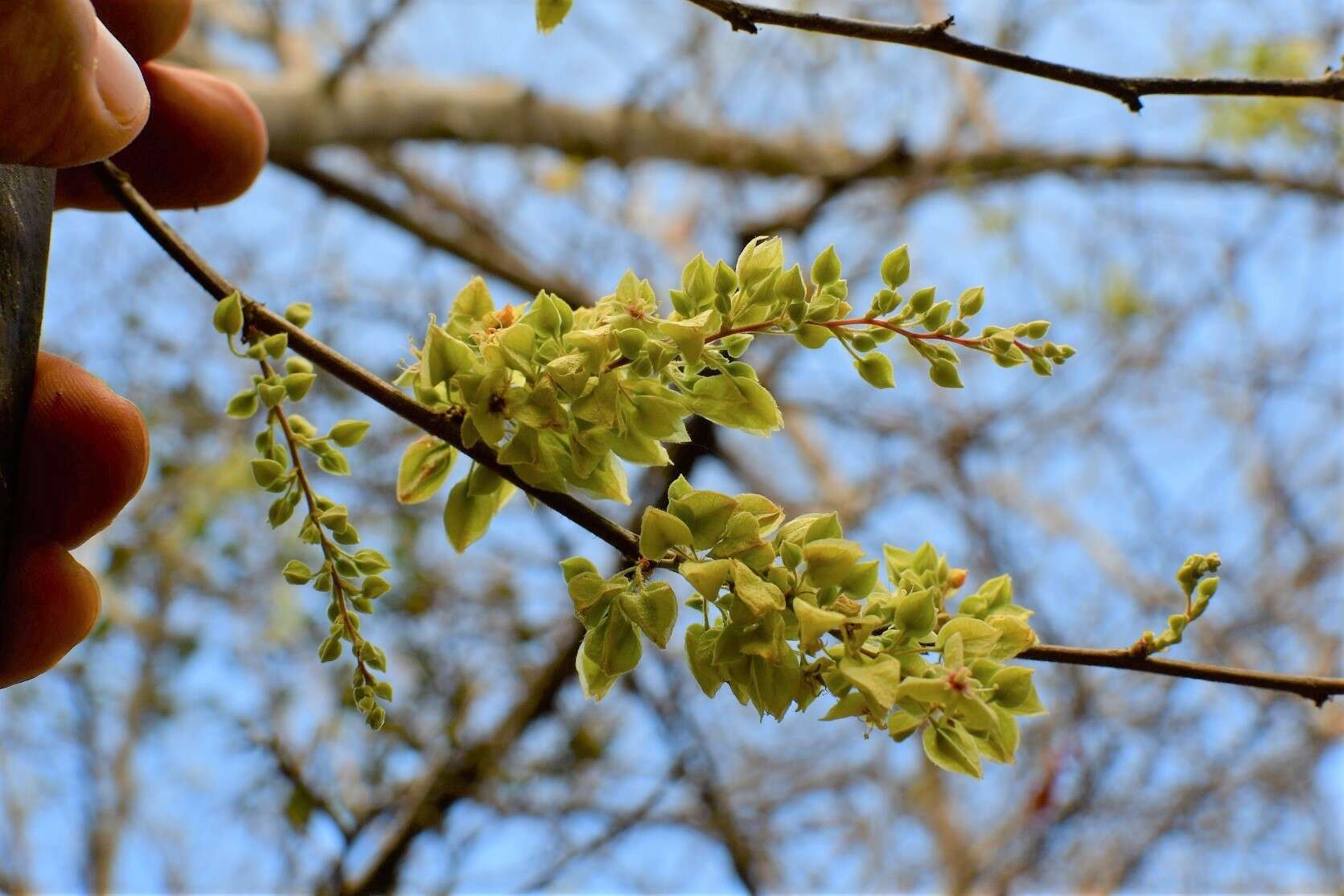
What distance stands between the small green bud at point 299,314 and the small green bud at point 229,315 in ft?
0.26

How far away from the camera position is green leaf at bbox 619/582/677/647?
0.65 m

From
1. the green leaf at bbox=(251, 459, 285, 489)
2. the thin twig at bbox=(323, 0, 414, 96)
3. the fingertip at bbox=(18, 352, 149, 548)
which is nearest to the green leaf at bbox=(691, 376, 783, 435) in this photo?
the green leaf at bbox=(251, 459, 285, 489)

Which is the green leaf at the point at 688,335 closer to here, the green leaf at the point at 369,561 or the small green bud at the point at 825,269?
the small green bud at the point at 825,269

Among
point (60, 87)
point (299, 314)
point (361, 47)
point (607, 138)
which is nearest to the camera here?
point (60, 87)

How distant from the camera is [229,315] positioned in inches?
26.5

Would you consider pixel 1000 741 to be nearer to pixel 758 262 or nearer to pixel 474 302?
pixel 758 262

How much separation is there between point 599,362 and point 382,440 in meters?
2.63

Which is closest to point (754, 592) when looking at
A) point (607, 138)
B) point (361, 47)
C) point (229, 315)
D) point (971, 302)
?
point (971, 302)

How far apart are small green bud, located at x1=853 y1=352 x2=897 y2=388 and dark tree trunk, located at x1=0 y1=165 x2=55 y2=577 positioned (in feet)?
1.61

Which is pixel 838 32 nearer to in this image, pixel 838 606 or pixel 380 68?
pixel 838 606

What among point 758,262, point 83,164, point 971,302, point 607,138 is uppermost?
point 607,138

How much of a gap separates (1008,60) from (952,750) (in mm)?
400

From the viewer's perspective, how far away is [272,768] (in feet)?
5.57

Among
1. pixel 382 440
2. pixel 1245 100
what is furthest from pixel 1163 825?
pixel 382 440
